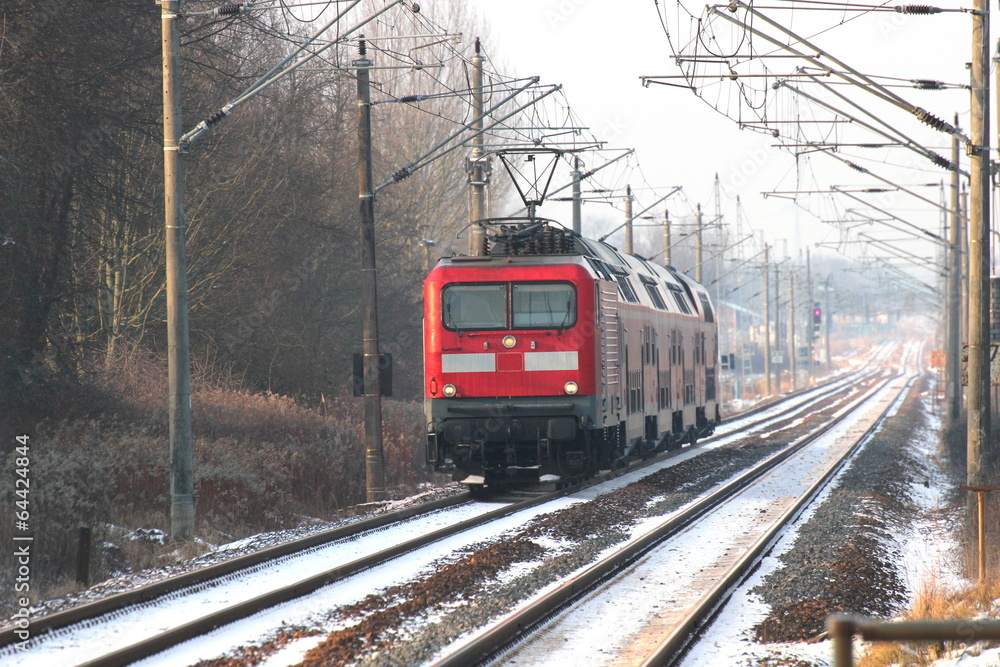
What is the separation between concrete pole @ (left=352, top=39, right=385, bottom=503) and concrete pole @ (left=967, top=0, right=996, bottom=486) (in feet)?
27.3

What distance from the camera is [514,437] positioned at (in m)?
15.7

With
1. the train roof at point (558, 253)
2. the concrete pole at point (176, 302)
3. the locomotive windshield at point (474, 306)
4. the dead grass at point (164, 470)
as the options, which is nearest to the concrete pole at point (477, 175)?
the train roof at point (558, 253)

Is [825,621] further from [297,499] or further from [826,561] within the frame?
[297,499]

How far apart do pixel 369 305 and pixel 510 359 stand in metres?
2.53

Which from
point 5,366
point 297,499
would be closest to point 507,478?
point 297,499

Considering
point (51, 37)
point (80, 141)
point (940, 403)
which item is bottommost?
point (940, 403)

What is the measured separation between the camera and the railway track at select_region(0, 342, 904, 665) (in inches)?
289

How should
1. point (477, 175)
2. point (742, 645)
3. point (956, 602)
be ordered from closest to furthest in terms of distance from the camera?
point (742, 645) → point (956, 602) → point (477, 175)

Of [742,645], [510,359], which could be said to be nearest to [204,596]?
[742,645]

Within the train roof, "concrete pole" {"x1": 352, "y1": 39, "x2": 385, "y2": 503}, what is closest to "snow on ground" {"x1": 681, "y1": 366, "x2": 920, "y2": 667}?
the train roof

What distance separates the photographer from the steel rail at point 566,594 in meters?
7.15

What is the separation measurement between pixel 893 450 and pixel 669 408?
649cm

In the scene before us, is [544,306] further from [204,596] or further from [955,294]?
[955,294]

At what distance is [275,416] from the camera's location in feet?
64.0
